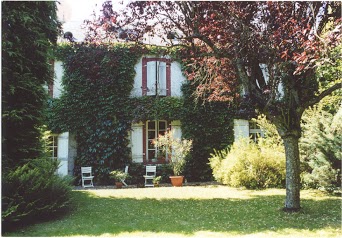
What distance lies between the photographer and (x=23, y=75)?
25.2 ft

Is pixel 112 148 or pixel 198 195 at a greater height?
pixel 112 148

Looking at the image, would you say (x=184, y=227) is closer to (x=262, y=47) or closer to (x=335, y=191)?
(x=262, y=47)

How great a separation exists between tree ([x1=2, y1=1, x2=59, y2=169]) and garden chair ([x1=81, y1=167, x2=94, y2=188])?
5.71m

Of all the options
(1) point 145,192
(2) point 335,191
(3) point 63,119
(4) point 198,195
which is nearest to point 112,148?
(3) point 63,119

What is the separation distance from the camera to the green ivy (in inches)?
564

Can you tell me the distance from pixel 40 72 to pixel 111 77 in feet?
20.3

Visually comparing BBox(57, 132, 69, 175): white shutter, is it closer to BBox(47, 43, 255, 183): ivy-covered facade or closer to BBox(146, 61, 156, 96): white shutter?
BBox(47, 43, 255, 183): ivy-covered facade

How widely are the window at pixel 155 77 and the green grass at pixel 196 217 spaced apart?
635 cm

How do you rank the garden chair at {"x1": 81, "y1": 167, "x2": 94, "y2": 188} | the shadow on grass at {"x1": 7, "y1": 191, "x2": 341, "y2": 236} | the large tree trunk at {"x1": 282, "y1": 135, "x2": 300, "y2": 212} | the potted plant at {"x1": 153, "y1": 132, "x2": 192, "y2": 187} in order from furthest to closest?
the garden chair at {"x1": 81, "y1": 167, "x2": 94, "y2": 188}, the potted plant at {"x1": 153, "y1": 132, "x2": 192, "y2": 187}, the large tree trunk at {"x1": 282, "y1": 135, "x2": 300, "y2": 212}, the shadow on grass at {"x1": 7, "y1": 191, "x2": 341, "y2": 236}

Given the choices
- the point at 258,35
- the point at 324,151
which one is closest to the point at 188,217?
the point at 258,35

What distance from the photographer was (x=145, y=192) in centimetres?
1058

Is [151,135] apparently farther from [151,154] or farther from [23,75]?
[23,75]

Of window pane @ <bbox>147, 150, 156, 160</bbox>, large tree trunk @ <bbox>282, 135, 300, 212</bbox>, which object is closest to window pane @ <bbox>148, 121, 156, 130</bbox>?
window pane @ <bbox>147, 150, 156, 160</bbox>

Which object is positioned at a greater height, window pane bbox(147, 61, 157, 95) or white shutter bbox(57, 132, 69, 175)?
window pane bbox(147, 61, 157, 95)
